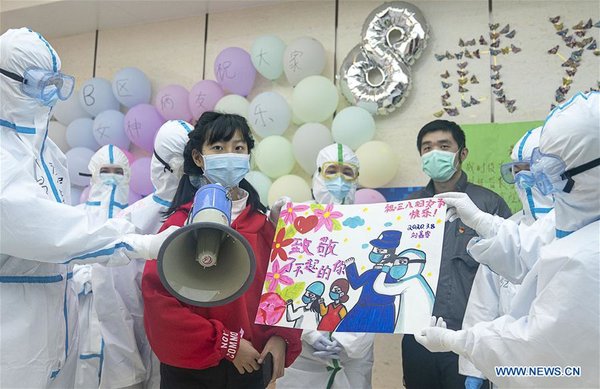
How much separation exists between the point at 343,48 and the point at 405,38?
22.3 inches

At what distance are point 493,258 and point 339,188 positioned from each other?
1114 mm

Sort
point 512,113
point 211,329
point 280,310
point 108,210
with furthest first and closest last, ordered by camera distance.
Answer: point 512,113 → point 108,210 → point 280,310 → point 211,329

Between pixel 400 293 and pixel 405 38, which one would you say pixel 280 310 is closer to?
pixel 400 293

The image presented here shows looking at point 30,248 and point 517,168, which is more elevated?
point 517,168

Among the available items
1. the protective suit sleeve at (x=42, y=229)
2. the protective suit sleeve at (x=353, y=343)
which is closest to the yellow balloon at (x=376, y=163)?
the protective suit sleeve at (x=353, y=343)

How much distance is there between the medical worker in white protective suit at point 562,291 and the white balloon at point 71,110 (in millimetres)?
4337

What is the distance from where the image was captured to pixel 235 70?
4.43 metres

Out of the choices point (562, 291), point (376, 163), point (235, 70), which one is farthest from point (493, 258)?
point (235, 70)

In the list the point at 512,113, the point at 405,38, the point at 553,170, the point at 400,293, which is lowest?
the point at 400,293

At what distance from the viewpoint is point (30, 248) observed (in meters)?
1.72

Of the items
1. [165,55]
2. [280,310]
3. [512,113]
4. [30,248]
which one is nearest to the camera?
[30,248]

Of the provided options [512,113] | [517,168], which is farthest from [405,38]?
[517,168]

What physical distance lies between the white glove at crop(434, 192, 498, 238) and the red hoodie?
78cm

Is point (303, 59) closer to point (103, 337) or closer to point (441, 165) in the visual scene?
point (441, 165)
